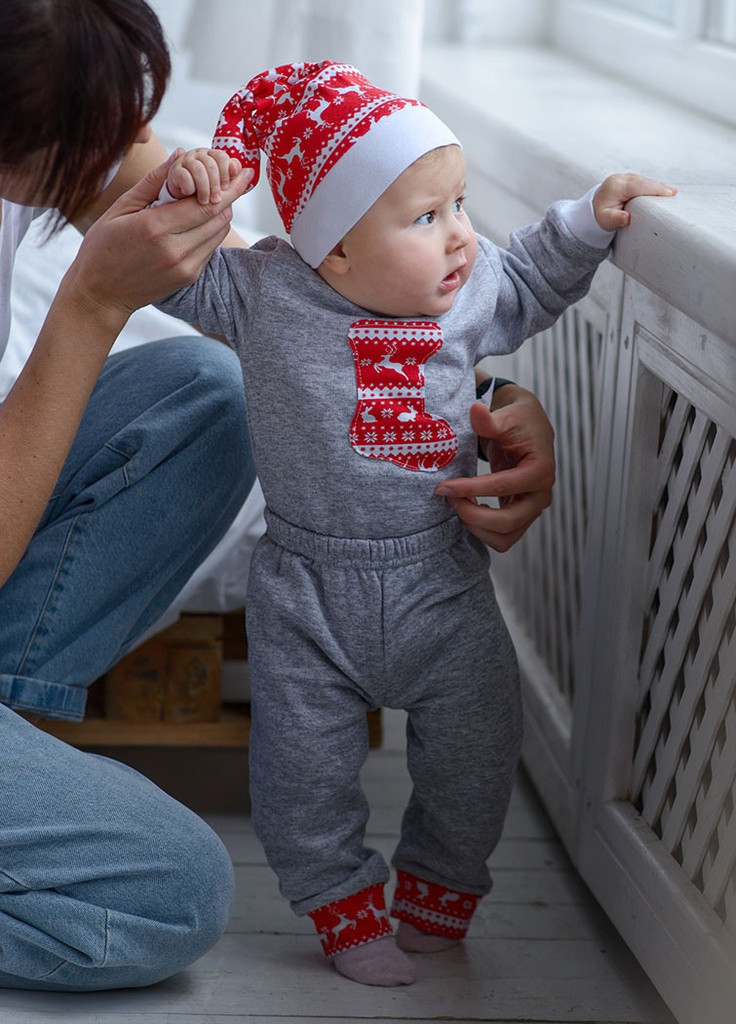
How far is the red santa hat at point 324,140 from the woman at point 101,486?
6 cm

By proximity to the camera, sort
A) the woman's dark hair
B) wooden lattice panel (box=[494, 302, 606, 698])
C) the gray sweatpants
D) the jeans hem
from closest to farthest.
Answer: the woman's dark hair < the gray sweatpants < the jeans hem < wooden lattice panel (box=[494, 302, 606, 698])

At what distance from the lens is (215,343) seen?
4.66ft

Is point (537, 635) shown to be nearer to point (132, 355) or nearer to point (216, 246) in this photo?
point (132, 355)

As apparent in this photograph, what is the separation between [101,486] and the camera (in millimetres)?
1291

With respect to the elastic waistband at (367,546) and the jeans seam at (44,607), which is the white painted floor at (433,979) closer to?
the jeans seam at (44,607)

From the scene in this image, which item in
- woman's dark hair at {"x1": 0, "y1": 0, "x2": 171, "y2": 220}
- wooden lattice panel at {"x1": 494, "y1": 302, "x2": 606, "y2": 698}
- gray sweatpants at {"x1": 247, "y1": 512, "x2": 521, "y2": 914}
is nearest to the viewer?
woman's dark hair at {"x1": 0, "y1": 0, "x2": 171, "y2": 220}

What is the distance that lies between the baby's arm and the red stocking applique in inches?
6.4

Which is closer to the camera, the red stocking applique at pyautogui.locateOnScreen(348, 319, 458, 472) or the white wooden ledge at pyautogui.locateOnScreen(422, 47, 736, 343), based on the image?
the white wooden ledge at pyautogui.locateOnScreen(422, 47, 736, 343)

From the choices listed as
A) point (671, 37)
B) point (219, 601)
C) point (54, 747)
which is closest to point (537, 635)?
point (219, 601)

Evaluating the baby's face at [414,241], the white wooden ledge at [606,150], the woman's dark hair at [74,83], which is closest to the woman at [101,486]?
the woman's dark hair at [74,83]

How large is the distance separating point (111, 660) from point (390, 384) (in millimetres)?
440

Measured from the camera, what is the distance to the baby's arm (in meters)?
1.04

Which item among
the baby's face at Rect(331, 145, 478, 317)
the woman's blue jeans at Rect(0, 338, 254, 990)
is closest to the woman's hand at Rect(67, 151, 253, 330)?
the baby's face at Rect(331, 145, 478, 317)

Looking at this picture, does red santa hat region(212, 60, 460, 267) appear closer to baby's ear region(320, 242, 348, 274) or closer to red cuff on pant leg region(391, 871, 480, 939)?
baby's ear region(320, 242, 348, 274)
